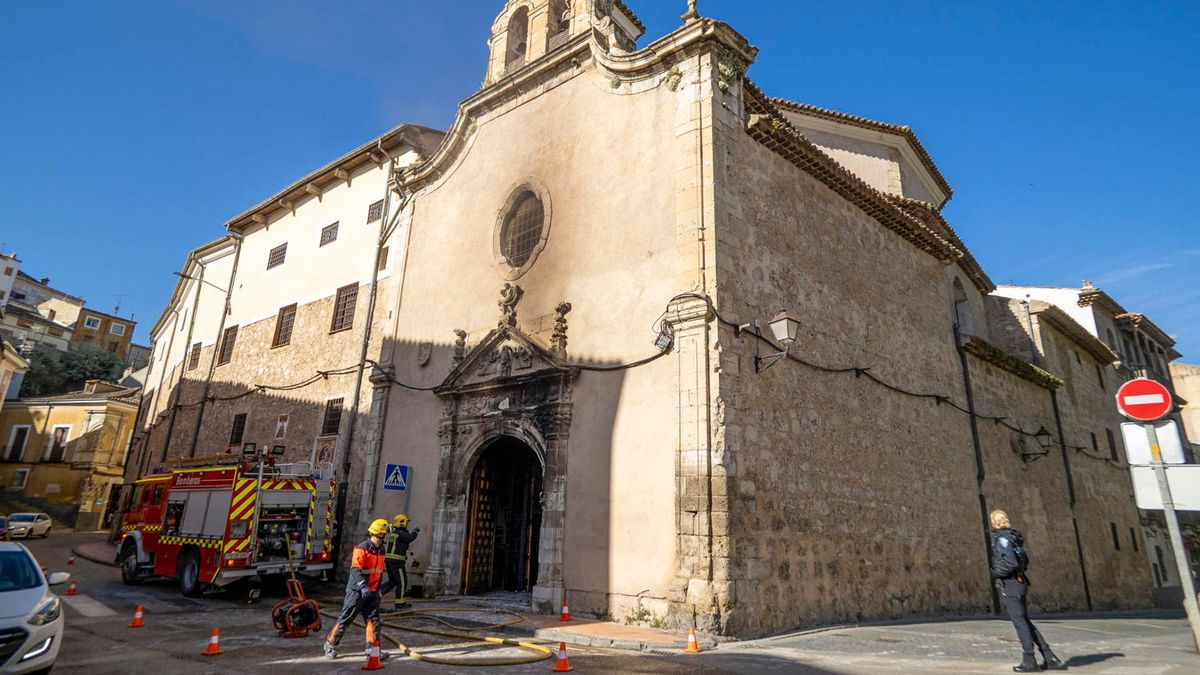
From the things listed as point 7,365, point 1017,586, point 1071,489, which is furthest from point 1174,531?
point 7,365

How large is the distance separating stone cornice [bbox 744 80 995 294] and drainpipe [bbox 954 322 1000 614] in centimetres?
244

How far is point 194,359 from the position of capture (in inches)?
968

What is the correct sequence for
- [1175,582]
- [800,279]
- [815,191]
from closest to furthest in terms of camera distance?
[800,279], [815,191], [1175,582]

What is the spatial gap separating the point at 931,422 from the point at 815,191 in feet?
18.9

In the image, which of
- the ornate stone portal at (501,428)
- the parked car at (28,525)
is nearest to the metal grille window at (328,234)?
the ornate stone portal at (501,428)

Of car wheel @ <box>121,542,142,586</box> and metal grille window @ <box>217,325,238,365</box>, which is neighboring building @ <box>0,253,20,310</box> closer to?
metal grille window @ <box>217,325,238,365</box>

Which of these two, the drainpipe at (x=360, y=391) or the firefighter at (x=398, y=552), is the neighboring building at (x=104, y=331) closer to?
the drainpipe at (x=360, y=391)

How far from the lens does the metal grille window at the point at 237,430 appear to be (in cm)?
2009

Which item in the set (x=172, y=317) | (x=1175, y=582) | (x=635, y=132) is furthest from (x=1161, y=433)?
(x=172, y=317)

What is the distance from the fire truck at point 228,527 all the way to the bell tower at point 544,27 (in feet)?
33.0

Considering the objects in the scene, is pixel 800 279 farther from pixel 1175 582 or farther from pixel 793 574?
pixel 1175 582

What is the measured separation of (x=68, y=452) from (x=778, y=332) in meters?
41.1

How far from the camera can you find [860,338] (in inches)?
492

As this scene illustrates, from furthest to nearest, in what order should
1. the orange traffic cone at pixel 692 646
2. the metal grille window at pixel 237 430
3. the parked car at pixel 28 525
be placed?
1. the parked car at pixel 28 525
2. the metal grille window at pixel 237 430
3. the orange traffic cone at pixel 692 646
